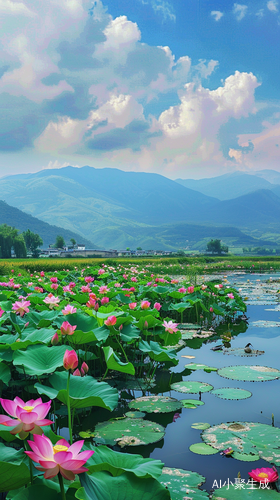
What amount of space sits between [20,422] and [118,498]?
0.49 m

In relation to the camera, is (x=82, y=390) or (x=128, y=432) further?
(x=128, y=432)

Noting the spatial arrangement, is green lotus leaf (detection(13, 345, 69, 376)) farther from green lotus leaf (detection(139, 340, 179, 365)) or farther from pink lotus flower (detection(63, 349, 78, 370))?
green lotus leaf (detection(139, 340, 179, 365))

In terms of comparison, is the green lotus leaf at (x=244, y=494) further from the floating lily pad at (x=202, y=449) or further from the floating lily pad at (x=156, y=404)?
the floating lily pad at (x=156, y=404)

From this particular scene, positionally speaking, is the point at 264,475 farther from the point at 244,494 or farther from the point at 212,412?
the point at 212,412

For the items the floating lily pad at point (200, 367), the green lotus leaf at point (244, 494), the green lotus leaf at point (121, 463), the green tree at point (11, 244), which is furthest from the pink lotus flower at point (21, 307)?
the green tree at point (11, 244)

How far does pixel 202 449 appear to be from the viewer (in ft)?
8.71

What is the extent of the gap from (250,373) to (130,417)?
1933 mm

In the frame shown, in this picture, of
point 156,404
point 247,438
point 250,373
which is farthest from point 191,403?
point 250,373

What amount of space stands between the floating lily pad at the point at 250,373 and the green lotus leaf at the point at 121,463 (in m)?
2.90

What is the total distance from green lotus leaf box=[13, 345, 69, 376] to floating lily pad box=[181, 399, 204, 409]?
150 centimetres

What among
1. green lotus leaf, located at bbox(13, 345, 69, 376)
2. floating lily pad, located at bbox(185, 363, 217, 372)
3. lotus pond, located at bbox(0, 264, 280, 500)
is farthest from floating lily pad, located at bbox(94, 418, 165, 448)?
floating lily pad, located at bbox(185, 363, 217, 372)

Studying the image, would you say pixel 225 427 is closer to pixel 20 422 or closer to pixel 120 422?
pixel 120 422

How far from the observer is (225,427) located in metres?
2.96

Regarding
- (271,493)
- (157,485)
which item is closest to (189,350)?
(271,493)
